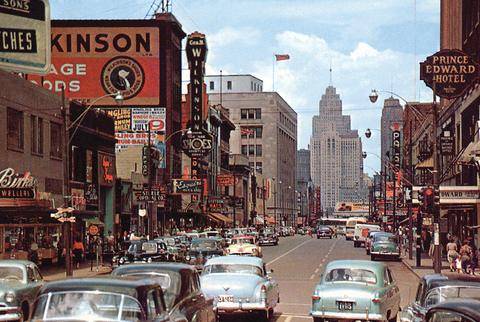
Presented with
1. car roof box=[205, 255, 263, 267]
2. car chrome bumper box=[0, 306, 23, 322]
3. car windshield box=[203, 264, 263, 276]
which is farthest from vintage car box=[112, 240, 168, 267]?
car chrome bumper box=[0, 306, 23, 322]

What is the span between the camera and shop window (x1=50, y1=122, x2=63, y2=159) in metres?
50.5

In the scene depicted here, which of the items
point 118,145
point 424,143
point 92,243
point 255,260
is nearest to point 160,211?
point 118,145

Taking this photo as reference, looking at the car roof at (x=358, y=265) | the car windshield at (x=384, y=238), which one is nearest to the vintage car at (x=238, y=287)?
the car roof at (x=358, y=265)

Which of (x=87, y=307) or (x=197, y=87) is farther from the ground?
(x=197, y=87)

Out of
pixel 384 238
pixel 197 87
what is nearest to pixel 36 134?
pixel 384 238

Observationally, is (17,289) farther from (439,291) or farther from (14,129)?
(14,129)

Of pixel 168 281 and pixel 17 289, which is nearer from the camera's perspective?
pixel 168 281

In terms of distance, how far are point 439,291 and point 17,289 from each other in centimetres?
930

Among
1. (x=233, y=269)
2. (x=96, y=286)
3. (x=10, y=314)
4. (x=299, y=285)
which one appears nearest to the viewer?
(x=96, y=286)

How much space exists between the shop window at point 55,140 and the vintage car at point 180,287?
1382 inches

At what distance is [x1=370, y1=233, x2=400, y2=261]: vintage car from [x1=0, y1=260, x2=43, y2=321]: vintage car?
36930 mm

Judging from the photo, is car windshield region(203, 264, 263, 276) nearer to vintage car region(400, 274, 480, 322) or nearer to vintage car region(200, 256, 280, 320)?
vintage car region(200, 256, 280, 320)

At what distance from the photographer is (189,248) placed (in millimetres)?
43469

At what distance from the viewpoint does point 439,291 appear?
51.6 feet
